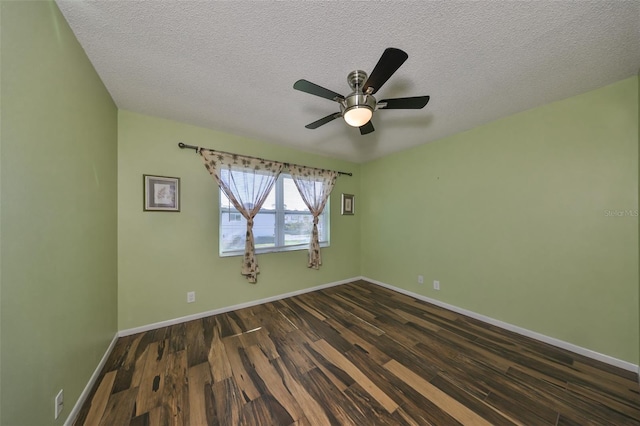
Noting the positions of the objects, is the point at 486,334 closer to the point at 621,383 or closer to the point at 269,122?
the point at 621,383

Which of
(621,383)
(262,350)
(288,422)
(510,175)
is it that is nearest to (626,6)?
(510,175)

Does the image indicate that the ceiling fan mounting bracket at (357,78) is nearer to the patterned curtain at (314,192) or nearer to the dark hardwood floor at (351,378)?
the patterned curtain at (314,192)

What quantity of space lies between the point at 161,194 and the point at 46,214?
1.38m

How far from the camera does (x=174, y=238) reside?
7.88 feet

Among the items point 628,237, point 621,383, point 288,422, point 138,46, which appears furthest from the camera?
point 628,237

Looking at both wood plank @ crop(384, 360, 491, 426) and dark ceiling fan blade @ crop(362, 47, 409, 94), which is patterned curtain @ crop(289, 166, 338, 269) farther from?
dark ceiling fan blade @ crop(362, 47, 409, 94)

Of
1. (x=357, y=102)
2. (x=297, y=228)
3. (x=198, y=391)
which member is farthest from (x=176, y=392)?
(x=357, y=102)

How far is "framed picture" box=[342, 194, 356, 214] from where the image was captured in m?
3.84

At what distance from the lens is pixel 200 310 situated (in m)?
2.54

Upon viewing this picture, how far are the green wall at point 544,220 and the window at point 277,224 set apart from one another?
1.76 metres

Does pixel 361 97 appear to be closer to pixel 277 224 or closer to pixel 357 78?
pixel 357 78

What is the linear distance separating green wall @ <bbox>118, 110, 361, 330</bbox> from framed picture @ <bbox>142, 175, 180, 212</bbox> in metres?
0.06

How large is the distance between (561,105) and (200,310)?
4.45 meters

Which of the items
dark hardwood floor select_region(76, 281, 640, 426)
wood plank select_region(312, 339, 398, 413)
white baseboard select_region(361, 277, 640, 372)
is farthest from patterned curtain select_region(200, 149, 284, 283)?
white baseboard select_region(361, 277, 640, 372)
